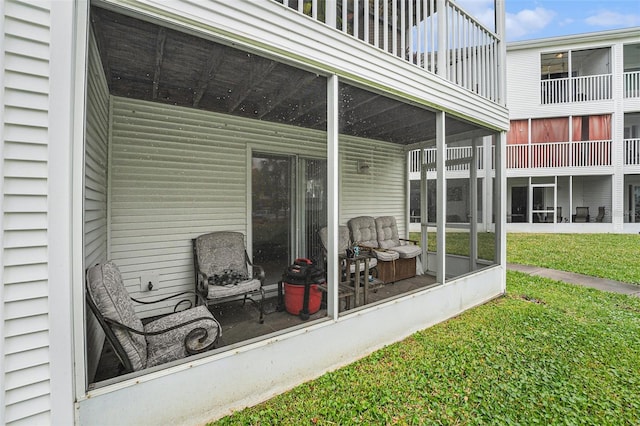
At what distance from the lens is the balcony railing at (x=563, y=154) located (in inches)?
456

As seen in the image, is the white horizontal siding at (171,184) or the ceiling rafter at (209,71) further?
the white horizontal siding at (171,184)

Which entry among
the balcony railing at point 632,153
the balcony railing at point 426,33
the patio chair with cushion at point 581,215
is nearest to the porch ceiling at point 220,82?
the balcony railing at point 426,33

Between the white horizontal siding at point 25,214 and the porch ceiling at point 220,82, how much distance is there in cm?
60

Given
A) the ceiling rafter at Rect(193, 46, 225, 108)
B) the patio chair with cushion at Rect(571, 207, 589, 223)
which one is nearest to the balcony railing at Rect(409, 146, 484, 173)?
the ceiling rafter at Rect(193, 46, 225, 108)

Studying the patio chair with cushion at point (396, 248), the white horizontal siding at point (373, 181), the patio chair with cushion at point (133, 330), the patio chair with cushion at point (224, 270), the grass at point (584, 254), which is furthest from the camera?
the grass at point (584, 254)

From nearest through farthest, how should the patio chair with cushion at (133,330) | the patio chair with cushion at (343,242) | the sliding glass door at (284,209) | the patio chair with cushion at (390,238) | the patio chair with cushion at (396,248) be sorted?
the patio chair with cushion at (133,330), the sliding glass door at (284,209), the patio chair with cushion at (343,242), the patio chair with cushion at (396,248), the patio chair with cushion at (390,238)

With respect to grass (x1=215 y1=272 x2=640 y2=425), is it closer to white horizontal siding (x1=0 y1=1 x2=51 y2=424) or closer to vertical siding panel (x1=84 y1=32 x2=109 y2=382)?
white horizontal siding (x1=0 y1=1 x2=51 y2=424)

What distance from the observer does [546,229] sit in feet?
39.7

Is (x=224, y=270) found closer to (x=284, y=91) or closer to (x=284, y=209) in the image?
(x=284, y=209)

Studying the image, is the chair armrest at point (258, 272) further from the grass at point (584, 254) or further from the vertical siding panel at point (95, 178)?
the grass at point (584, 254)

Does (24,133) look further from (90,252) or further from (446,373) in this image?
(446,373)

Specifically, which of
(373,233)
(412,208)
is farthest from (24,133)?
(412,208)

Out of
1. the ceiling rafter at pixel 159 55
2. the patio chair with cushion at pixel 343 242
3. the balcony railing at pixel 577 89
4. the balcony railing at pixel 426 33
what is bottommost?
the patio chair with cushion at pixel 343 242

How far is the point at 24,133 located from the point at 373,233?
16.9 feet
